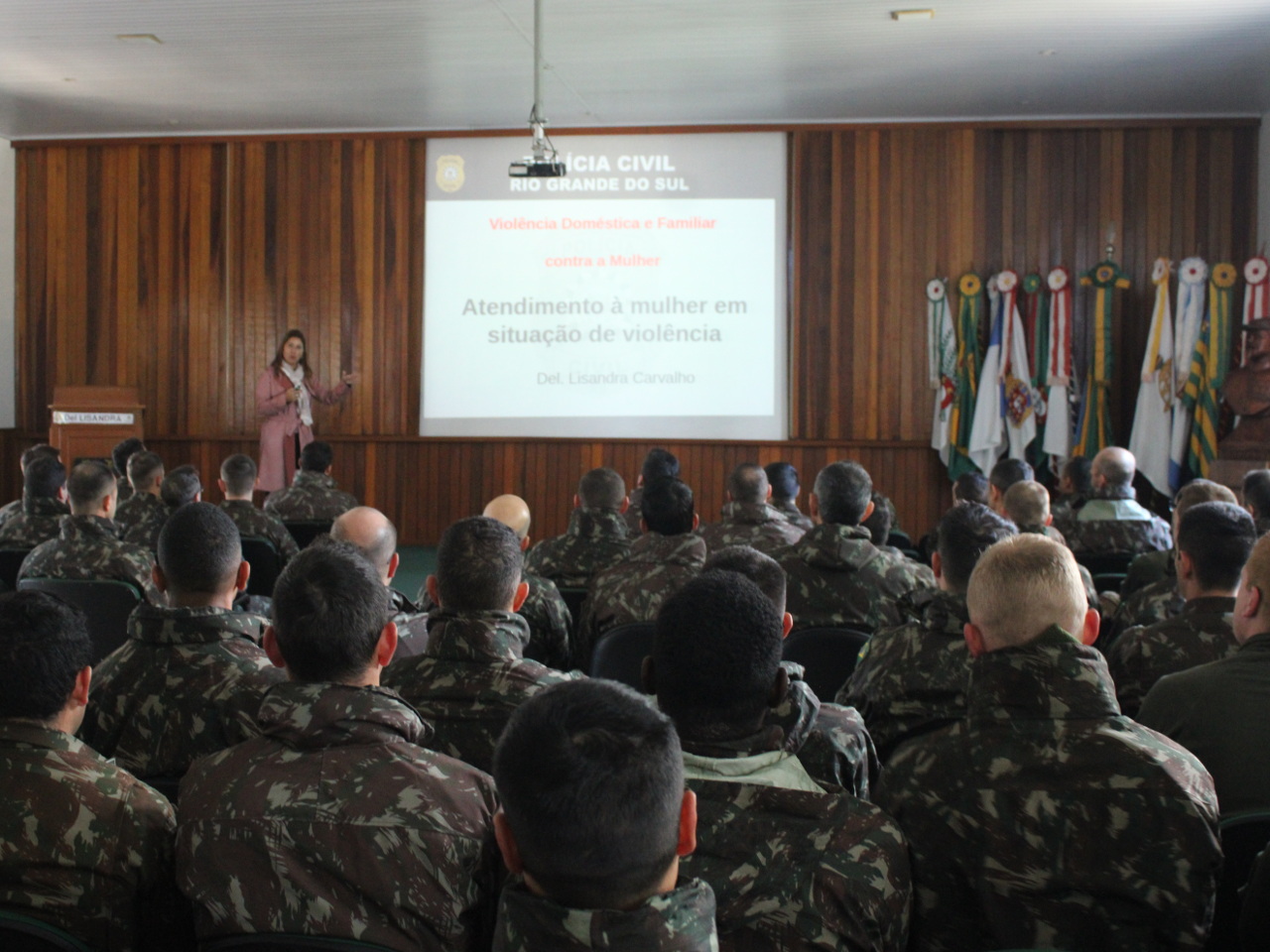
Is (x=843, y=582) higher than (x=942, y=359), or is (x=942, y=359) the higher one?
(x=942, y=359)

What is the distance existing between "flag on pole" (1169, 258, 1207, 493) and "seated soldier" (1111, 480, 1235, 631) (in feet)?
15.7

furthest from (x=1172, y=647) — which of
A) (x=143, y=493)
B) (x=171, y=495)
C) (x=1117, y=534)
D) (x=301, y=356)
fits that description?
(x=301, y=356)

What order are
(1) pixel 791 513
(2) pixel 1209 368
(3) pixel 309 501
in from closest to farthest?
(1) pixel 791 513 < (3) pixel 309 501 < (2) pixel 1209 368

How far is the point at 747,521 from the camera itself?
4664 mm

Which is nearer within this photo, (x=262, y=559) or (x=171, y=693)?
(x=171, y=693)

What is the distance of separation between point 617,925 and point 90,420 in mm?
9059

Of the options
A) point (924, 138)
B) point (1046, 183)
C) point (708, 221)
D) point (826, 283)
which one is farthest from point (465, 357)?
point (1046, 183)

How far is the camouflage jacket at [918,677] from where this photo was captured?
238cm

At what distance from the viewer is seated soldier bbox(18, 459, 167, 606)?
3959mm

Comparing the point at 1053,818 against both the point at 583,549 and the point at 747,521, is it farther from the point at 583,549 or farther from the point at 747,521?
the point at 747,521

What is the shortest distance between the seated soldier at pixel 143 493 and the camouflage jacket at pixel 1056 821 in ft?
15.4

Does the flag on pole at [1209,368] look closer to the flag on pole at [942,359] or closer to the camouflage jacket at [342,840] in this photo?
the flag on pole at [942,359]

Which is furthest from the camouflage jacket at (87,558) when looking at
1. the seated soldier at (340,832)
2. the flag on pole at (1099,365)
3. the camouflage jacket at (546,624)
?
the flag on pole at (1099,365)

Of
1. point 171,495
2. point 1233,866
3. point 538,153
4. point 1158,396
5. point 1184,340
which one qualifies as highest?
point 538,153
